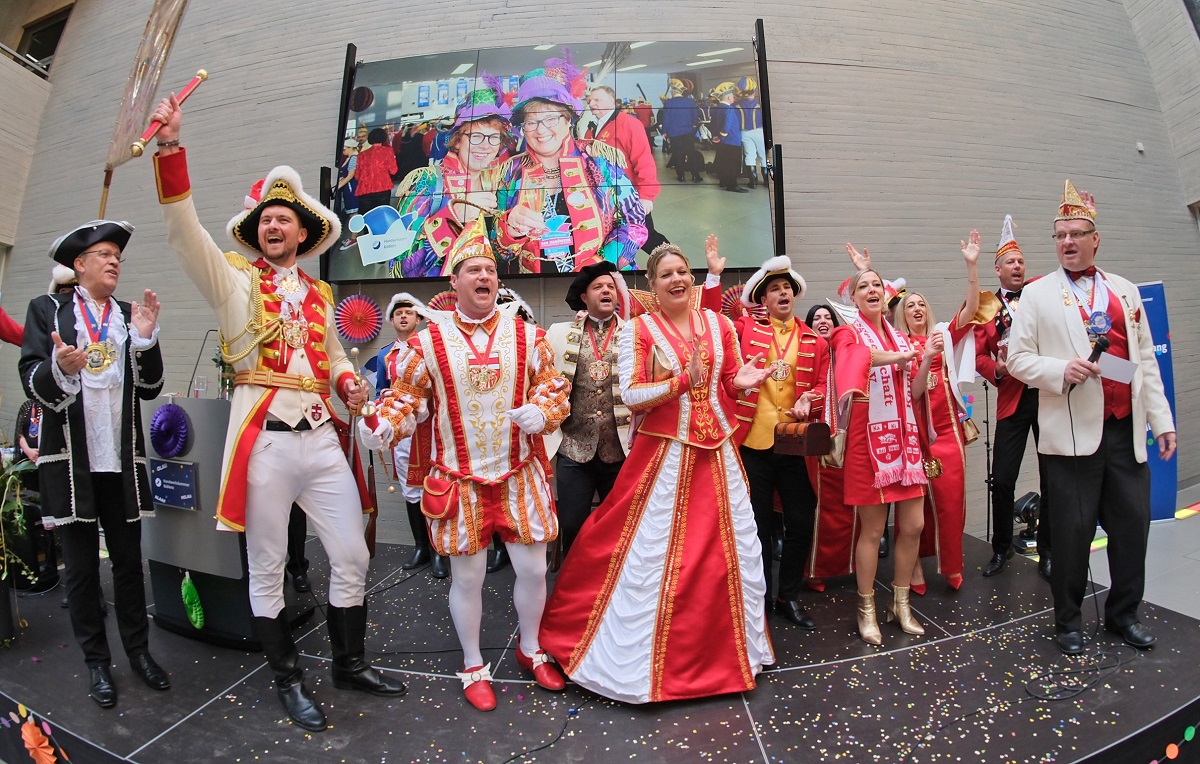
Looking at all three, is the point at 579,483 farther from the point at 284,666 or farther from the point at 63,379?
the point at 63,379

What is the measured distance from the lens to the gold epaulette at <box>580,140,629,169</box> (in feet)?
16.1

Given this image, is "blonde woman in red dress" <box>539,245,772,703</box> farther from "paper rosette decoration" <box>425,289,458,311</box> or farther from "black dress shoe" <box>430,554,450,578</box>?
"paper rosette decoration" <box>425,289,458,311</box>

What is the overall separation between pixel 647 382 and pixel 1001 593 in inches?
96.6

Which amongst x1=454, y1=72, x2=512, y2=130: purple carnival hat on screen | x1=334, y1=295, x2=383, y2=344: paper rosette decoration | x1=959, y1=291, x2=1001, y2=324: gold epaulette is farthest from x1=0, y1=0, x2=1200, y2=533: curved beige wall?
x1=959, y1=291, x2=1001, y2=324: gold epaulette

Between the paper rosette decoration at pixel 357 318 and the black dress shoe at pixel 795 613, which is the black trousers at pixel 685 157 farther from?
the black dress shoe at pixel 795 613

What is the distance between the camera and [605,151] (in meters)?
4.95

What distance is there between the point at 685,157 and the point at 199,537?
408 cm

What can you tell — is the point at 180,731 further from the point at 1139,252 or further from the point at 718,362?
the point at 1139,252

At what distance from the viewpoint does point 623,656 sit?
248 cm

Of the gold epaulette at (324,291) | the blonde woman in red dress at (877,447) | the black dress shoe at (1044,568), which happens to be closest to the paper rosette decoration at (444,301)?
the gold epaulette at (324,291)

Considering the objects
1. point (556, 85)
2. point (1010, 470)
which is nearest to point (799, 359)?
point (1010, 470)

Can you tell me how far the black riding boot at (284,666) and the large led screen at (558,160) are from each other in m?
3.05

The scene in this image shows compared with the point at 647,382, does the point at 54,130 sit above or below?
above

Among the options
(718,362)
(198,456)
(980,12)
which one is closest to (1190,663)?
(718,362)
